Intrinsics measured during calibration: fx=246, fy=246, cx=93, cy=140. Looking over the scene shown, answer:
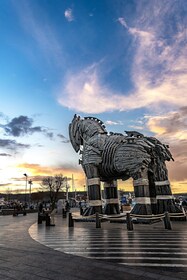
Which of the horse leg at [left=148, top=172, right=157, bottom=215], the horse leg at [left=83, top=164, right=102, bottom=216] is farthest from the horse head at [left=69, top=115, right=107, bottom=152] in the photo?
the horse leg at [left=148, top=172, right=157, bottom=215]

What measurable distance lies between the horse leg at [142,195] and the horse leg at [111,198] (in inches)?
199

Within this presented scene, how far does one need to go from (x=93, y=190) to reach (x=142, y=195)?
402 centimetres

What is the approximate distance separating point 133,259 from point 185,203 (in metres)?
25.6

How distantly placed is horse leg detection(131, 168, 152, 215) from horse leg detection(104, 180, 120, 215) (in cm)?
506

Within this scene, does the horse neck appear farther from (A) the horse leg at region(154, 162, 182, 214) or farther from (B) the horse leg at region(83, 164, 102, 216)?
(A) the horse leg at region(154, 162, 182, 214)

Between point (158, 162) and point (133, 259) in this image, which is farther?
point (158, 162)

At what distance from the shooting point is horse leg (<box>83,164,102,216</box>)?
18.9m

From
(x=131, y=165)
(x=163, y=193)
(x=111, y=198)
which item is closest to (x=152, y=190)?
(x=163, y=193)

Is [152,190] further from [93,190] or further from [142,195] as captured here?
[93,190]

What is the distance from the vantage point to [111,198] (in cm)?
2245

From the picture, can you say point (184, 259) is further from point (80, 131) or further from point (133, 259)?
point (80, 131)

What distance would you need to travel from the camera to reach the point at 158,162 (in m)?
18.3

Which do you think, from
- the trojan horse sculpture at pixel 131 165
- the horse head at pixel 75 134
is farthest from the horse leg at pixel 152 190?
the horse head at pixel 75 134

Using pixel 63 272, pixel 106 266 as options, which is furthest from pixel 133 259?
pixel 63 272
